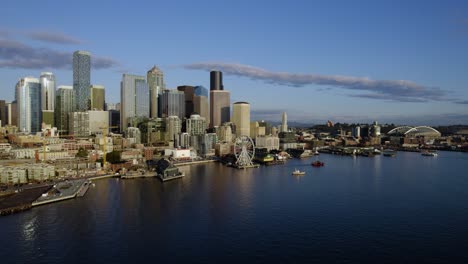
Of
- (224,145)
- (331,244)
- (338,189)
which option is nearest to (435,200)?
(338,189)

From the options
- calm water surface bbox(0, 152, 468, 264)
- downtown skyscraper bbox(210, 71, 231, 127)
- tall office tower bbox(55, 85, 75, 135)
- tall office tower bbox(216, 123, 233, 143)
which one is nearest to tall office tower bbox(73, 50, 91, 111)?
tall office tower bbox(55, 85, 75, 135)

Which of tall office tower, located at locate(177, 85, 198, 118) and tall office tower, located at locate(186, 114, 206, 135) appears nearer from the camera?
tall office tower, located at locate(186, 114, 206, 135)

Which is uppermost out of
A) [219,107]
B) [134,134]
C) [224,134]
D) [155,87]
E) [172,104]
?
[155,87]

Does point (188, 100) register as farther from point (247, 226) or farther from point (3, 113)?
point (247, 226)

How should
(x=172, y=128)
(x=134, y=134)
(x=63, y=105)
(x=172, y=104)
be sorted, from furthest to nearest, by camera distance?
(x=172, y=104)
(x=63, y=105)
(x=172, y=128)
(x=134, y=134)

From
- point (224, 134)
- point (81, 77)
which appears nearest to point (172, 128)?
point (224, 134)

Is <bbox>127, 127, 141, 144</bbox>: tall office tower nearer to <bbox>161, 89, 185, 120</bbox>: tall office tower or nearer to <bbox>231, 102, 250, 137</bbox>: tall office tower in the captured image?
<bbox>161, 89, 185, 120</bbox>: tall office tower
